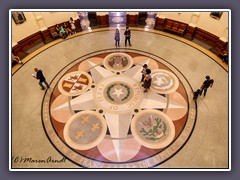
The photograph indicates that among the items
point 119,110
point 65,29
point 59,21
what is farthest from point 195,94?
point 59,21

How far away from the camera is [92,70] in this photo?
428 inches

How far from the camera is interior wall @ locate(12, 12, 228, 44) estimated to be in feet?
37.7

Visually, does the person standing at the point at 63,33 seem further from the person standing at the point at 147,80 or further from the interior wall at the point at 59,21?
the person standing at the point at 147,80

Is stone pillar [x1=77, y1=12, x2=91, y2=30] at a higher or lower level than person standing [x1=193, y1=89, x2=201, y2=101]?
higher

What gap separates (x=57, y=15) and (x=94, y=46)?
3.49 m

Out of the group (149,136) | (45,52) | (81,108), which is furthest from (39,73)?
(149,136)

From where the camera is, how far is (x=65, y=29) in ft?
43.4

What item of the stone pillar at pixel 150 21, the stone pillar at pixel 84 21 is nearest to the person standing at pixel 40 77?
the stone pillar at pixel 84 21

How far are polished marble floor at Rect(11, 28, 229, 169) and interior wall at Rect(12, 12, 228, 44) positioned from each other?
4.33 ft

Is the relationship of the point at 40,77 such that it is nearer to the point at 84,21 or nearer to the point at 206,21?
the point at 84,21

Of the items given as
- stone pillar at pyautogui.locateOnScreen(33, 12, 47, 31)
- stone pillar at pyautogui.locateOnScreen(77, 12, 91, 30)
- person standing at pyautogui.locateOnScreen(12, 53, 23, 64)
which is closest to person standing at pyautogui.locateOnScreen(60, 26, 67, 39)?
stone pillar at pyautogui.locateOnScreen(33, 12, 47, 31)

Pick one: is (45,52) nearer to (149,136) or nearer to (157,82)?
(157,82)

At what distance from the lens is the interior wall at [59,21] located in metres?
11.5

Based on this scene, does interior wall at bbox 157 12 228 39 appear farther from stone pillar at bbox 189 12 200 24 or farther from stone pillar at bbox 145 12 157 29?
stone pillar at bbox 145 12 157 29
